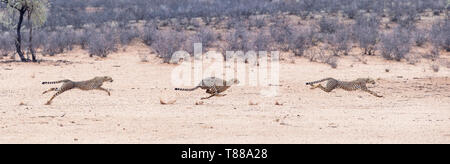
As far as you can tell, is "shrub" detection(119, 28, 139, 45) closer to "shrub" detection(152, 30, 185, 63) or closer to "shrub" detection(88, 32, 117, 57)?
"shrub" detection(88, 32, 117, 57)

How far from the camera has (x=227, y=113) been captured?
1163 centimetres

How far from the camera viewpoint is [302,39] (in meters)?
27.1

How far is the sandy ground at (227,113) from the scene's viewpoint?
912 centimetres

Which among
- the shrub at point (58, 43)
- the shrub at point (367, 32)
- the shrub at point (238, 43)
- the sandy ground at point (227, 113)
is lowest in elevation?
the shrub at point (58, 43)

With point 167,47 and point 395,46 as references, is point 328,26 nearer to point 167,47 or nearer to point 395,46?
point 395,46

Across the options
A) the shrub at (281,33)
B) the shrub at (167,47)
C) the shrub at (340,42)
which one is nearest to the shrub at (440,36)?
the shrub at (340,42)

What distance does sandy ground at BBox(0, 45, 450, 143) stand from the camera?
29.9ft

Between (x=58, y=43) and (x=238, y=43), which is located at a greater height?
(x=238, y=43)

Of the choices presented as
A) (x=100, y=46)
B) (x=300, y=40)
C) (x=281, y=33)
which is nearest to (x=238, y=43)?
(x=300, y=40)

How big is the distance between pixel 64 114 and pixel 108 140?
2.80 meters

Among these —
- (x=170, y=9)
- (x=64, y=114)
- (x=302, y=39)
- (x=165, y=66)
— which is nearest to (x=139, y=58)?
(x=165, y=66)

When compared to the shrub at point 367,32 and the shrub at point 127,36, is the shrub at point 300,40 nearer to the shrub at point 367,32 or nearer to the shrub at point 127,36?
the shrub at point 367,32

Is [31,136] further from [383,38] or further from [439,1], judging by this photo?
[439,1]

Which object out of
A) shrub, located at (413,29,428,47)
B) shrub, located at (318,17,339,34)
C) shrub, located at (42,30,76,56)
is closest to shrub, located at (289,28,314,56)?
shrub, located at (318,17,339,34)
